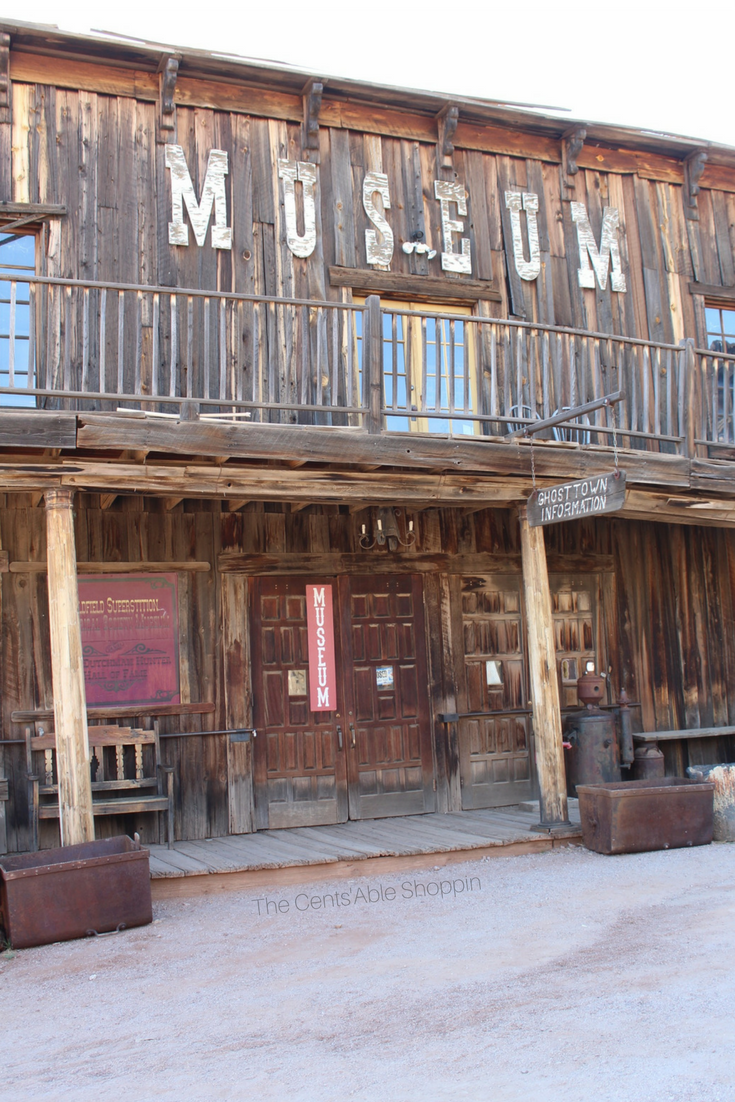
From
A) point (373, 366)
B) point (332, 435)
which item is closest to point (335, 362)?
point (373, 366)

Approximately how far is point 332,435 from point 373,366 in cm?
68

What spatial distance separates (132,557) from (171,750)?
1.81 m

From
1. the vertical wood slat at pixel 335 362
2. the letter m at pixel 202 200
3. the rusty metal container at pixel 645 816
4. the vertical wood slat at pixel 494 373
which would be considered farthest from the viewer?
the letter m at pixel 202 200

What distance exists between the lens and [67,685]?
721 cm

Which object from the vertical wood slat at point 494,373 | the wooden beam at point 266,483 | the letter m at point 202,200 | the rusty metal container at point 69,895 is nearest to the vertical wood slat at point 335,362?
the wooden beam at point 266,483

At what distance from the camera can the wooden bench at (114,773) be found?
8.30 m

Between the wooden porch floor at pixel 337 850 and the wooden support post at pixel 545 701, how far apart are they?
0.29m

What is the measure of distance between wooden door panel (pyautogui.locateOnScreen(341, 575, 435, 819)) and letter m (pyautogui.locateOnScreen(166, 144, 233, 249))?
3.55m

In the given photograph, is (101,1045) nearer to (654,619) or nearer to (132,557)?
(132,557)

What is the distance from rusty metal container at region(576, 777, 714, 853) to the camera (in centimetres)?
823

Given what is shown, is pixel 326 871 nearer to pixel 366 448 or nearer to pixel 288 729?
pixel 288 729

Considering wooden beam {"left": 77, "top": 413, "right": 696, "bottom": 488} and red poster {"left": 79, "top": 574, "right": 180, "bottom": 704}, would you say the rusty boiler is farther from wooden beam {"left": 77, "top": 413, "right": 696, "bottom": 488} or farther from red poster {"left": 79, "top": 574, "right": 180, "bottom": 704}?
red poster {"left": 79, "top": 574, "right": 180, "bottom": 704}

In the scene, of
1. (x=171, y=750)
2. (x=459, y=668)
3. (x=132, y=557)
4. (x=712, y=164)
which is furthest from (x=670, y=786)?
(x=712, y=164)

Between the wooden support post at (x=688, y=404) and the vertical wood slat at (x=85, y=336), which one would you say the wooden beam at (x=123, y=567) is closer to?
the vertical wood slat at (x=85, y=336)
